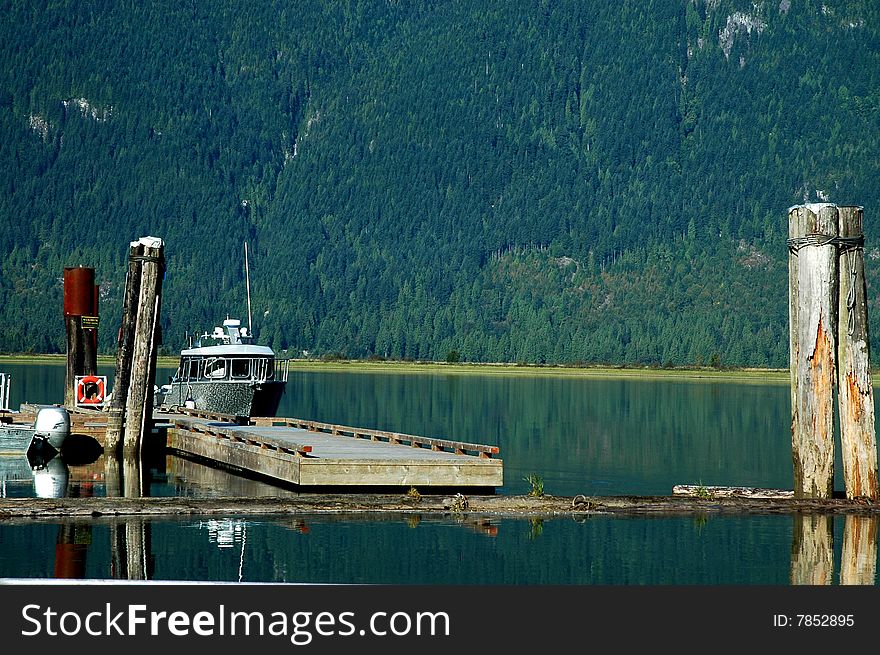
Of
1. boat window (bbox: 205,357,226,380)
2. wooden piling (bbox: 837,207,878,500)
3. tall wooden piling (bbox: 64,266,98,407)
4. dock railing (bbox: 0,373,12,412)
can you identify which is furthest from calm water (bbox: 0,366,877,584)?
boat window (bbox: 205,357,226,380)

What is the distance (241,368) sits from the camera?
2299 inches

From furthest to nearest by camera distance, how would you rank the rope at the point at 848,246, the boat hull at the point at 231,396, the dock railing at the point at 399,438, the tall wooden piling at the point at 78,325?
the boat hull at the point at 231,396
the tall wooden piling at the point at 78,325
the dock railing at the point at 399,438
the rope at the point at 848,246

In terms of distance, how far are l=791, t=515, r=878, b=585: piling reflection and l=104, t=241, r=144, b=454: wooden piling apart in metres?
17.3

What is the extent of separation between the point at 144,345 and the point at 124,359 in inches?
111

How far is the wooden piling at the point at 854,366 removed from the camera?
25016 millimetres

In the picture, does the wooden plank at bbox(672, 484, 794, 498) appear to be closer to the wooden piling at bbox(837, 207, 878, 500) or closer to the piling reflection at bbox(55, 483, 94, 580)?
the wooden piling at bbox(837, 207, 878, 500)

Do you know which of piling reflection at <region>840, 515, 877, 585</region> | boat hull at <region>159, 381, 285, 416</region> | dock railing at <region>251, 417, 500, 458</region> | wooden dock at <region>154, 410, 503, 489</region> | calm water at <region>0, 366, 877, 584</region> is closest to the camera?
calm water at <region>0, 366, 877, 584</region>

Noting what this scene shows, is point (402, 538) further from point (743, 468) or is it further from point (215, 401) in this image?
point (215, 401)

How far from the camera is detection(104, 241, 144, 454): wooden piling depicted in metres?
36.6

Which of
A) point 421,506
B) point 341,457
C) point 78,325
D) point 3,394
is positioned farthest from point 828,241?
point 3,394

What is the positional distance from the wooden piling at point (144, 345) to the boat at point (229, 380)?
19.5 meters

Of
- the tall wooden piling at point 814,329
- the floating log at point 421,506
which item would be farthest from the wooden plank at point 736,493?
the tall wooden piling at point 814,329

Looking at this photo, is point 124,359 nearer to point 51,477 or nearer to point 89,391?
point 51,477

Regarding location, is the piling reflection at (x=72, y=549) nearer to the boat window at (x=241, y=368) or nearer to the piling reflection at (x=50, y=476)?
the piling reflection at (x=50, y=476)
